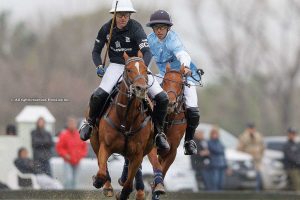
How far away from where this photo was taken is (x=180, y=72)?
55.9 ft

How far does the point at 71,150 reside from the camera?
2366 cm

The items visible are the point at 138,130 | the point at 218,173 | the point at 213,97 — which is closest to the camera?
the point at 138,130

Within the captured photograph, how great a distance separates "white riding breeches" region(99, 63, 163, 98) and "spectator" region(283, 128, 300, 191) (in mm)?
13052

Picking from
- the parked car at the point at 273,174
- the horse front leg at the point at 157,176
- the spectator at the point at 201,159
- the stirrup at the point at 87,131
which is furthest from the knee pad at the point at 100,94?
the parked car at the point at 273,174

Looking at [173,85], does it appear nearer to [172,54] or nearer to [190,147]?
[172,54]

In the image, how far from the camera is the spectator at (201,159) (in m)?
25.9

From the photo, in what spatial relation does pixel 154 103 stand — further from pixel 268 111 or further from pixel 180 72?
pixel 268 111

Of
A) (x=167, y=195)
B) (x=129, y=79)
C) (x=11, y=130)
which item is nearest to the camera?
(x=129, y=79)

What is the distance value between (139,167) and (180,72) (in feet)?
5.83

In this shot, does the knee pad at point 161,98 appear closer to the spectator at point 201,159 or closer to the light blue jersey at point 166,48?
the light blue jersey at point 166,48

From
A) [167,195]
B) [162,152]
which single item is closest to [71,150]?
[167,195]

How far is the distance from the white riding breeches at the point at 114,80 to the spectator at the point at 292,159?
1305 centimetres

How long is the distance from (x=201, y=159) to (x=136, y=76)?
11731mm

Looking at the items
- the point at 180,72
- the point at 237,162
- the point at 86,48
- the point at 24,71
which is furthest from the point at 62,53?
the point at 180,72
